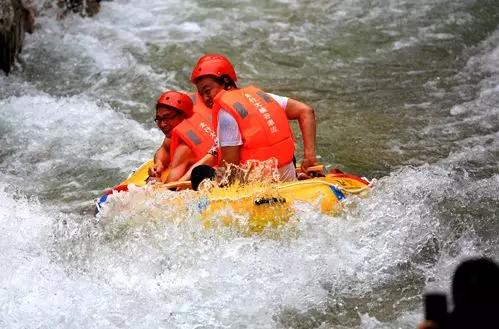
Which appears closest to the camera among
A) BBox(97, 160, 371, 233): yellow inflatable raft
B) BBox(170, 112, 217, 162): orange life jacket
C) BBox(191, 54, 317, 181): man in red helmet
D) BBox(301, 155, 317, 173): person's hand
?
BBox(97, 160, 371, 233): yellow inflatable raft

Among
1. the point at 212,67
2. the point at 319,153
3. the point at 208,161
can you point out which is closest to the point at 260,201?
the point at 208,161

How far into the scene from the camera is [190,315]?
5.20m

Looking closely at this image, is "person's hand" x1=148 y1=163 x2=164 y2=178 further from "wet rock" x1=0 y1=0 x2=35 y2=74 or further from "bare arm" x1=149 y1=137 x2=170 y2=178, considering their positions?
"wet rock" x1=0 y1=0 x2=35 y2=74

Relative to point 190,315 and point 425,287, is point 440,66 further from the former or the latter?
point 190,315

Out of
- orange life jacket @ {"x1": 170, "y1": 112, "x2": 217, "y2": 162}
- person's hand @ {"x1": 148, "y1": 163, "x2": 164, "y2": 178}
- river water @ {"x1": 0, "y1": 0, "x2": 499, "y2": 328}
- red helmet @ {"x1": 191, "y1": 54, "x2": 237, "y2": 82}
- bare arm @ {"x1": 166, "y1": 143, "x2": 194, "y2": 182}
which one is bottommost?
river water @ {"x1": 0, "y1": 0, "x2": 499, "y2": 328}

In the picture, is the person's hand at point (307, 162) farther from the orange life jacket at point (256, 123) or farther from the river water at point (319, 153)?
the river water at point (319, 153)

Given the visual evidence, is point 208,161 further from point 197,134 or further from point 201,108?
point 201,108

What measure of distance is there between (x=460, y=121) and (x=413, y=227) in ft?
10.0

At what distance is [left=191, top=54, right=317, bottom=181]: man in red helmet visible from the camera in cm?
574

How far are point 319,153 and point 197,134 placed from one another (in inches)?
85.7

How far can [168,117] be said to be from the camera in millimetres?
6434

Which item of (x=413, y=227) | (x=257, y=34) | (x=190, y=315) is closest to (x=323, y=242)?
(x=413, y=227)

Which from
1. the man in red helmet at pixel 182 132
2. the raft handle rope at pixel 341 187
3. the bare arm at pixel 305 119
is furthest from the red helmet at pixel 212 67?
the raft handle rope at pixel 341 187

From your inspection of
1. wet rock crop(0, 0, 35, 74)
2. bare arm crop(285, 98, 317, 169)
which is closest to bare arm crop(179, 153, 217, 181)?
bare arm crop(285, 98, 317, 169)
